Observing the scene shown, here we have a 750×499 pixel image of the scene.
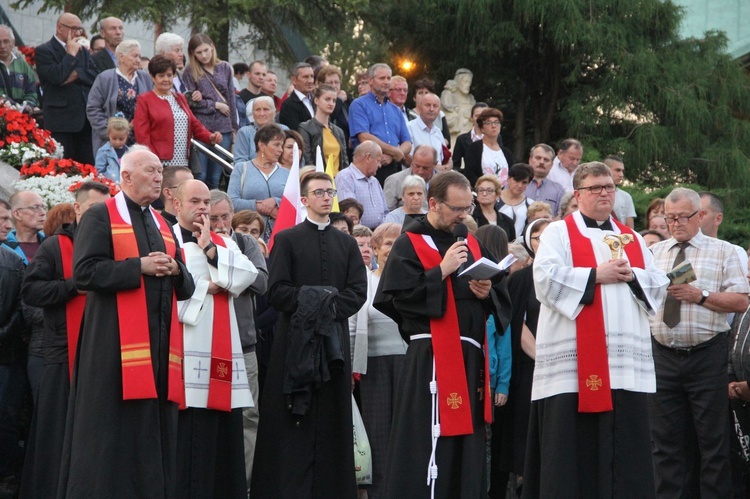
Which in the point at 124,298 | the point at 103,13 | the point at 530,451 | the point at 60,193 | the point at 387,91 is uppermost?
the point at 103,13

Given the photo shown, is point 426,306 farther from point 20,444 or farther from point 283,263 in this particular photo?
point 20,444

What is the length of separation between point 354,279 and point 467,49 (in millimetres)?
10760

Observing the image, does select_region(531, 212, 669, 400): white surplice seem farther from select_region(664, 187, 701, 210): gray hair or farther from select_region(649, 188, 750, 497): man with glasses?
select_region(664, 187, 701, 210): gray hair

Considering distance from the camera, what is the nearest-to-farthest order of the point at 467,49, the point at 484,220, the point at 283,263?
the point at 283,263 < the point at 484,220 < the point at 467,49

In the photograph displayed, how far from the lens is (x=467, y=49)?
1900 cm

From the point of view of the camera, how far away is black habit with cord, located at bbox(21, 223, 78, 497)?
28.0ft

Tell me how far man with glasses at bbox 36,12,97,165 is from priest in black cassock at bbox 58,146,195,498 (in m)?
6.30

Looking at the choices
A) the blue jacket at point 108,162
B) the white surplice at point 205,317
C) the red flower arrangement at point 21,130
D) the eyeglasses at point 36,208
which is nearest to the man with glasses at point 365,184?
the blue jacket at point 108,162

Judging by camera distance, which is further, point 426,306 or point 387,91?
point 387,91

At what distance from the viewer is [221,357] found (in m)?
8.45

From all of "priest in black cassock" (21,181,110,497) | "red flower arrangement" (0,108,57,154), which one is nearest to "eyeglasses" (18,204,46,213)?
"priest in black cassock" (21,181,110,497)

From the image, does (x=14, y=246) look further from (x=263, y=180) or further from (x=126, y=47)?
(x=126, y=47)

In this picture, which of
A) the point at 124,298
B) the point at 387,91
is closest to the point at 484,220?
the point at 387,91

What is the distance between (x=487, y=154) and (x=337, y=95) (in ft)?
6.63
